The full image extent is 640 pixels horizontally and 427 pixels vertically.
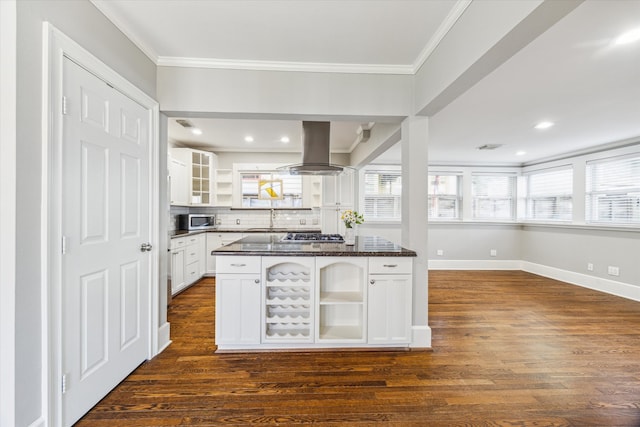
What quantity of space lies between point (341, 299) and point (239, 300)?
93 centimetres

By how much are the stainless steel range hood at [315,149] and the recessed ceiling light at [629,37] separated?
2.45m

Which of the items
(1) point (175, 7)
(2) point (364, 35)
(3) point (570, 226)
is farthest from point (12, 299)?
(3) point (570, 226)

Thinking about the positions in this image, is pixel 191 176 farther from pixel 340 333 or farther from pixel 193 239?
pixel 340 333

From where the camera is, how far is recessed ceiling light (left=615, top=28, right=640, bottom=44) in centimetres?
183

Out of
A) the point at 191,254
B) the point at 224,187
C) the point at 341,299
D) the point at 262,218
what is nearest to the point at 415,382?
the point at 341,299

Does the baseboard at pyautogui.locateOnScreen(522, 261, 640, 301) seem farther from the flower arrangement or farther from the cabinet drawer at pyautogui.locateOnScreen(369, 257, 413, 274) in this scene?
the flower arrangement

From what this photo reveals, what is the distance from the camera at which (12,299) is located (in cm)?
129

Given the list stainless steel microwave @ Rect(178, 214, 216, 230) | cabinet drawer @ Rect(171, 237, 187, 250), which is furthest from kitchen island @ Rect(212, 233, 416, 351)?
stainless steel microwave @ Rect(178, 214, 216, 230)

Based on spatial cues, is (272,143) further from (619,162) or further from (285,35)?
(619,162)

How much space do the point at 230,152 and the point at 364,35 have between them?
423cm

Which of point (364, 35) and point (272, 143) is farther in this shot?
point (272, 143)

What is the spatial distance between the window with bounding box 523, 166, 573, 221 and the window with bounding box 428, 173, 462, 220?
4.92ft

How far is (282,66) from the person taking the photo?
253 cm

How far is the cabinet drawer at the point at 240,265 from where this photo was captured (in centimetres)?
246
